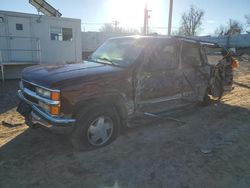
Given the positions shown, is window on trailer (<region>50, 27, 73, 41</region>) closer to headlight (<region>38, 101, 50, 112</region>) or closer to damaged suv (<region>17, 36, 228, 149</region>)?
damaged suv (<region>17, 36, 228, 149</region>)

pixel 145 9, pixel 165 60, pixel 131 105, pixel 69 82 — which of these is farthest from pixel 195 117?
pixel 145 9

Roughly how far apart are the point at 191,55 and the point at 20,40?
29.9 ft

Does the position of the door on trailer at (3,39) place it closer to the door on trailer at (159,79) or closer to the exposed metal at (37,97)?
the exposed metal at (37,97)

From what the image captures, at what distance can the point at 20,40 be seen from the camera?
1152 cm

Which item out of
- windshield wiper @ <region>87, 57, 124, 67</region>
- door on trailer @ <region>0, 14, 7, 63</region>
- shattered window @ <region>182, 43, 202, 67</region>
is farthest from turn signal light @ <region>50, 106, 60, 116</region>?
door on trailer @ <region>0, 14, 7, 63</region>

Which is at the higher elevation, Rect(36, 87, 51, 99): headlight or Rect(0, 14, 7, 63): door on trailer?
Rect(0, 14, 7, 63): door on trailer

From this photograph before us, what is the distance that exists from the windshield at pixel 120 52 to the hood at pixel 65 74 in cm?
27

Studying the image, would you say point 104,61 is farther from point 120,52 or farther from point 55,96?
point 55,96

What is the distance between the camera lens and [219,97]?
698 cm

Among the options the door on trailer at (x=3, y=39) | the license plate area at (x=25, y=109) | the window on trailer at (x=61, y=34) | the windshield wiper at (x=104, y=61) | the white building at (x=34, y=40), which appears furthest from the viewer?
the window on trailer at (x=61, y=34)

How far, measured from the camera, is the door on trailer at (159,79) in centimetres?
445

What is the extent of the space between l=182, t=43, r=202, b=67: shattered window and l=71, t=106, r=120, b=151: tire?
2.25 metres

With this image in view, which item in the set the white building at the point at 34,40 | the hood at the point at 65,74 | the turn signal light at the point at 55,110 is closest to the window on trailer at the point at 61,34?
the white building at the point at 34,40

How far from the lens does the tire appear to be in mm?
3770
